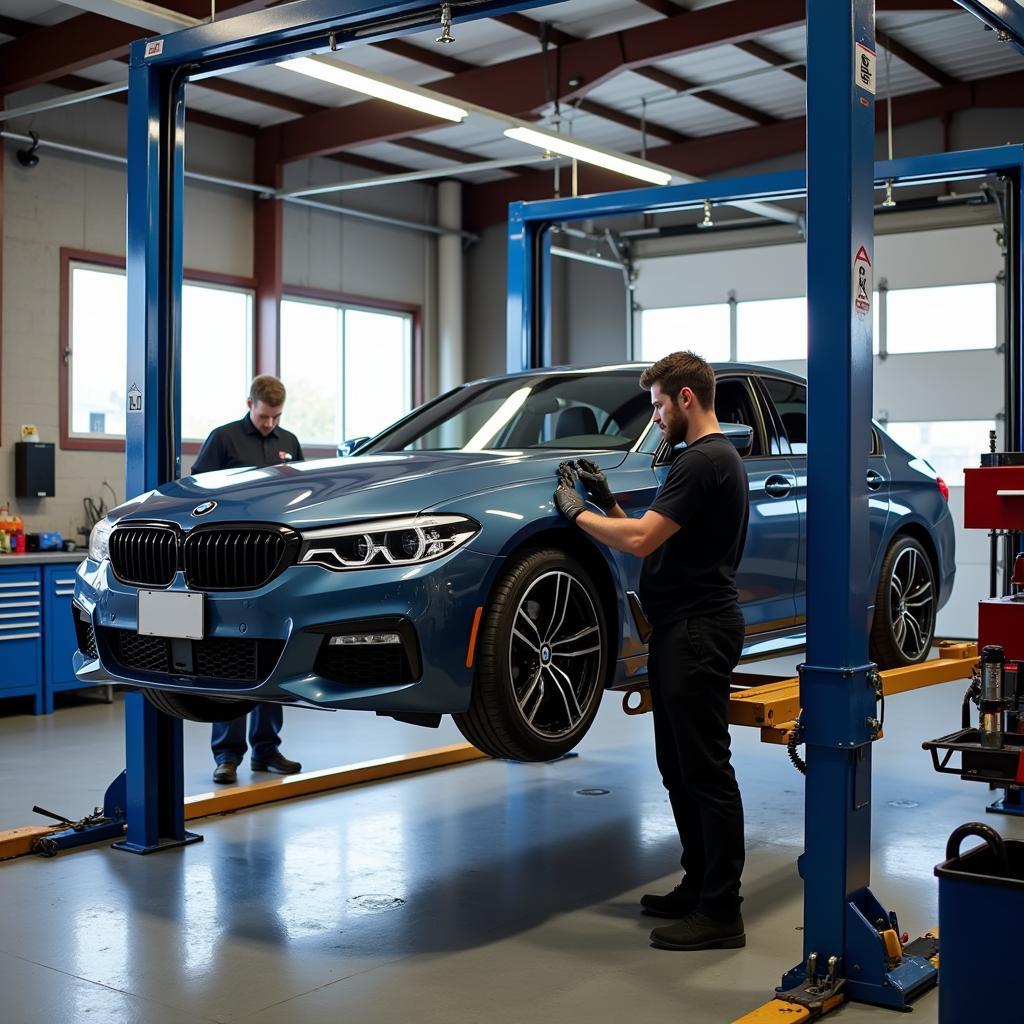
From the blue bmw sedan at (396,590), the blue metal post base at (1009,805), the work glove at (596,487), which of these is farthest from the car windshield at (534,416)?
the blue metal post base at (1009,805)

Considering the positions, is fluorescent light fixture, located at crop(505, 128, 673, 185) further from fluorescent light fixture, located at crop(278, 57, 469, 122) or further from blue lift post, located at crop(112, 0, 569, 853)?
blue lift post, located at crop(112, 0, 569, 853)

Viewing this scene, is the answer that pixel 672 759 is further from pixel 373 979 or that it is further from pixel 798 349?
pixel 798 349

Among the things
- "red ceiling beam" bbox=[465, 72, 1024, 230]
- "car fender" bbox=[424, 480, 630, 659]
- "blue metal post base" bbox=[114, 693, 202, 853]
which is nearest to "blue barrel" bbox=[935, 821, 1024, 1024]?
"car fender" bbox=[424, 480, 630, 659]

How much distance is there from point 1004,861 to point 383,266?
37.8 feet

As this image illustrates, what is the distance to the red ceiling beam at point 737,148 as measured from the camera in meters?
11.8

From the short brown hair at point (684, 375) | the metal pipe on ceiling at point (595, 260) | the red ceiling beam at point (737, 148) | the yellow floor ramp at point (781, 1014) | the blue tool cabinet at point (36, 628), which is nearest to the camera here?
the yellow floor ramp at point (781, 1014)

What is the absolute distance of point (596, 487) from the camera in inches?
156

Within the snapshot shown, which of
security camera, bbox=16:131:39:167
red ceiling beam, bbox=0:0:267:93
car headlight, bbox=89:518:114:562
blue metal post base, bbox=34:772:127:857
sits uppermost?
red ceiling beam, bbox=0:0:267:93

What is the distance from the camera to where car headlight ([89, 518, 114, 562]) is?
418 centimetres

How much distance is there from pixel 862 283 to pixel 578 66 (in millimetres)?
7281

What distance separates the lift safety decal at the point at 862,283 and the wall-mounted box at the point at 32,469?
7741mm

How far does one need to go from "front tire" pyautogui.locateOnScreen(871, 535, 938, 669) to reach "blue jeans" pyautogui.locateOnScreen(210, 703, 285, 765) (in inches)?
112

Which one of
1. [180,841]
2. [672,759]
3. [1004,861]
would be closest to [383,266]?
[180,841]

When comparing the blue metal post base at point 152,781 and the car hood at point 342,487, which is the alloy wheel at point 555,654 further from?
the blue metal post base at point 152,781
